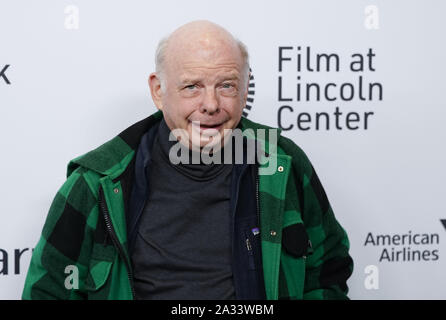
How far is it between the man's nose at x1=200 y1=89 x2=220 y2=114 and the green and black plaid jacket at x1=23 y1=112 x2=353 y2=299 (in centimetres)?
18

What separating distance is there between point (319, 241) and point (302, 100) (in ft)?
1.42

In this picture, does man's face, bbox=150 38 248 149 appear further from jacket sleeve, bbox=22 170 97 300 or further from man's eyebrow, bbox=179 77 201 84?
jacket sleeve, bbox=22 170 97 300

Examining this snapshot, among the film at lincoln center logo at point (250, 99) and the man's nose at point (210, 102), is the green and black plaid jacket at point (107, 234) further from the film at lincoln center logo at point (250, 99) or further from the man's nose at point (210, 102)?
the film at lincoln center logo at point (250, 99)

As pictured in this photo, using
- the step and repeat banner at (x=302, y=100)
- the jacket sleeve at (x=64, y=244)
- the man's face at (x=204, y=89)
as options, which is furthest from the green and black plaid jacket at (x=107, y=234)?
the step and repeat banner at (x=302, y=100)

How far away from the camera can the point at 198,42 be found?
131 cm

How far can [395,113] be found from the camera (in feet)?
5.80

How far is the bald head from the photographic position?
4.30ft

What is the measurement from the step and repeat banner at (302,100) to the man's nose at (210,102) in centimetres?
35

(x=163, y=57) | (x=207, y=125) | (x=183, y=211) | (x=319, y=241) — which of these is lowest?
(x=319, y=241)

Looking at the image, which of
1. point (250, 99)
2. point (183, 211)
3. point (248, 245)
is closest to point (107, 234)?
point (183, 211)

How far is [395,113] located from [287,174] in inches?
21.7

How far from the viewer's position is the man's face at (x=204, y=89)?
1307mm

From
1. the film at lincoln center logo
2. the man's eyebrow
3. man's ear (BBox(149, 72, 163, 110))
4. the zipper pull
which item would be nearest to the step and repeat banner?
the film at lincoln center logo

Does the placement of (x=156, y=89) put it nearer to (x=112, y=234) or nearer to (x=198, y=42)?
(x=198, y=42)
